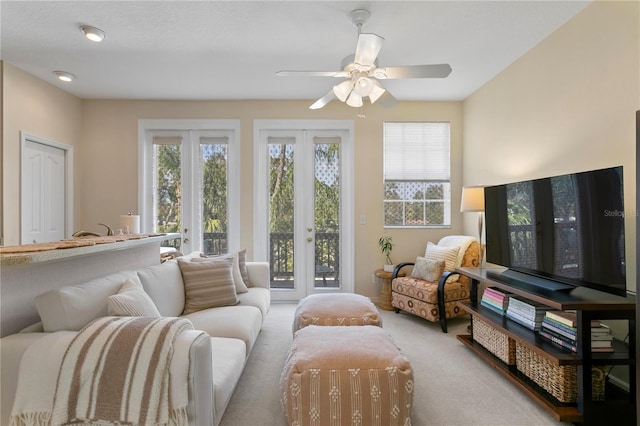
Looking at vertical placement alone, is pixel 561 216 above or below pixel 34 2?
below

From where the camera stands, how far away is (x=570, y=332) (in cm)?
182

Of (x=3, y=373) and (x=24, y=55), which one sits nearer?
Result: (x=3, y=373)

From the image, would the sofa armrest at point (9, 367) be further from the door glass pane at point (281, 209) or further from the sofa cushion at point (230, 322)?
the door glass pane at point (281, 209)

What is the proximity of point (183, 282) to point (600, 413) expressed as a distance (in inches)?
110

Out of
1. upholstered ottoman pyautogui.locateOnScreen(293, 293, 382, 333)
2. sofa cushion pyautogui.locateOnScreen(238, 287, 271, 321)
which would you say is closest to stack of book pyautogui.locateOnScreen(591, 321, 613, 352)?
upholstered ottoman pyautogui.locateOnScreen(293, 293, 382, 333)

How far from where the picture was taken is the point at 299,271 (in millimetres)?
4254

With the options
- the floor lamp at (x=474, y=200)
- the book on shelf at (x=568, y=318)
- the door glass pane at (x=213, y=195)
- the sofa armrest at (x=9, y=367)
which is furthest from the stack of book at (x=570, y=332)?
the door glass pane at (x=213, y=195)

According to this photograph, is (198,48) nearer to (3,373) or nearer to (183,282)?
(183,282)

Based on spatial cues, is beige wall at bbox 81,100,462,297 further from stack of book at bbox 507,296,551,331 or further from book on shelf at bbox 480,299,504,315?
stack of book at bbox 507,296,551,331

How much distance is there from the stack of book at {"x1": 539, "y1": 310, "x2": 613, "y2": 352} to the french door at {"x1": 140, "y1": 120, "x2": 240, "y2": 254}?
3.42 m

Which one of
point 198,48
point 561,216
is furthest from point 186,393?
point 198,48

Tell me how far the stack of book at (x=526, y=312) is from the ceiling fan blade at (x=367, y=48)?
6.66 ft

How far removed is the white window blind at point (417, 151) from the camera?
4.26 m

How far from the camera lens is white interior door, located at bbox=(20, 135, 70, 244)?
332cm
